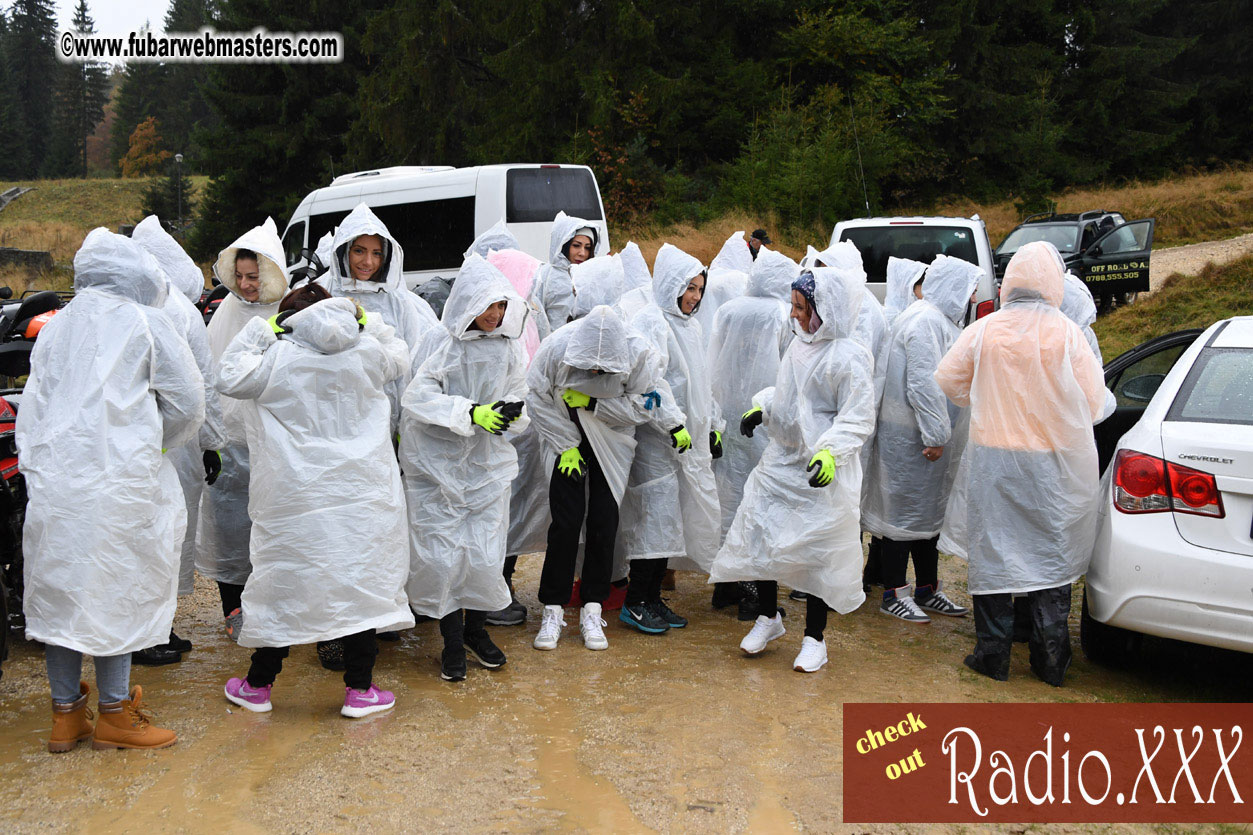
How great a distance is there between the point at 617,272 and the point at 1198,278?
33.9 ft

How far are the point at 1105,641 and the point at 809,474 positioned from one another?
1439mm

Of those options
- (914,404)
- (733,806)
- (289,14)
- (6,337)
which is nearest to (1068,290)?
(914,404)

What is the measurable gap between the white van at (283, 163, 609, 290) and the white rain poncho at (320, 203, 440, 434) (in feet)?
28.2

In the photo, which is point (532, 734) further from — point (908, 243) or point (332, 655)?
point (908, 243)

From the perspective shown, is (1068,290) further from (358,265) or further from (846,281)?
(358,265)

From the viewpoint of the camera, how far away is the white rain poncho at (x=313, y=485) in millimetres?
3582

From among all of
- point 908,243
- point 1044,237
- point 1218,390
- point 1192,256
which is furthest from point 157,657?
point 1192,256

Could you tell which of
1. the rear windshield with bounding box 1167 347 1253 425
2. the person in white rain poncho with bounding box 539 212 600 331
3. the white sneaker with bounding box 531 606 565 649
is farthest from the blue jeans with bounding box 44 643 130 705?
the rear windshield with bounding box 1167 347 1253 425

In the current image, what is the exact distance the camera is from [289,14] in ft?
100

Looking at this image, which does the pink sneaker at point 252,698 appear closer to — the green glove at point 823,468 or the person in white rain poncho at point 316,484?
the person in white rain poncho at point 316,484

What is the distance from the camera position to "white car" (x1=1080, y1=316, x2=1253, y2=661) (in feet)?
11.9

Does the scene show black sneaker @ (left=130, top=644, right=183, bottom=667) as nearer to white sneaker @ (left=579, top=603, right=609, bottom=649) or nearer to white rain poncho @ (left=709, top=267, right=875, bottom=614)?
white sneaker @ (left=579, top=603, right=609, bottom=649)

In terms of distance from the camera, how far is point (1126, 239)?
14.0 metres

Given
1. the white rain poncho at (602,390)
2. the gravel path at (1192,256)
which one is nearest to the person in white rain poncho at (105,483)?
the white rain poncho at (602,390)
